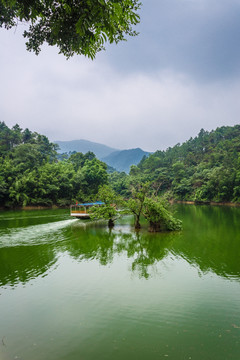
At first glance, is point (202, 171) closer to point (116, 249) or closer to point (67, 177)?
point (67, 177)

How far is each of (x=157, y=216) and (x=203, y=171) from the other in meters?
33.2

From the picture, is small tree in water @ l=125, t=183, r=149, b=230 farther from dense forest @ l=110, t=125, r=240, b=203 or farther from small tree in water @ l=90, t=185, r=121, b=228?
dense forest @ l=110, t=125, r=240, b=203

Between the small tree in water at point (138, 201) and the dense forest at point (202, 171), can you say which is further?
the dense forest at point (202, 171)

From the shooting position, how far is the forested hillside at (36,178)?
2975cm

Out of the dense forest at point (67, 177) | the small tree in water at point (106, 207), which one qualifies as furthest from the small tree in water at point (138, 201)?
the dense forest at point (67, 177)

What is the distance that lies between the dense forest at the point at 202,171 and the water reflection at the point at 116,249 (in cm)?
664

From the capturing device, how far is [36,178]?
107 feet

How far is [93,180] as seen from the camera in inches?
1570

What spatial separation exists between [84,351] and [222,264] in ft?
18.7

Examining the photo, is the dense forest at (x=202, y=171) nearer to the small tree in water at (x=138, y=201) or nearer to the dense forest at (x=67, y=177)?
the dense forest at (x=67, y=177)

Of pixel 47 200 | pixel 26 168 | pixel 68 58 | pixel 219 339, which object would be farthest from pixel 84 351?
pixel 26 168

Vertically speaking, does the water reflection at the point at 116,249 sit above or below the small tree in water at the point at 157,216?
below

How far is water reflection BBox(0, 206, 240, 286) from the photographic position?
7402 millimetres

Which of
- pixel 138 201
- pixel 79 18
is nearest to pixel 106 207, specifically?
pixel 138 201
